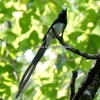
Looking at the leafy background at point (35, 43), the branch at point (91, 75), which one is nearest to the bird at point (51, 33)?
the branch at point (91, 75)

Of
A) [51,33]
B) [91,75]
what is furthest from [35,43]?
[91,75]

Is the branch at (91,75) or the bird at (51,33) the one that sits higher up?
the bird at (51,33)

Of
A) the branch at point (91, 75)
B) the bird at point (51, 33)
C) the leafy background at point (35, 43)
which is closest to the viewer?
the branch at point (91, 75)

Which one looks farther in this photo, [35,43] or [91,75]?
[35,43]

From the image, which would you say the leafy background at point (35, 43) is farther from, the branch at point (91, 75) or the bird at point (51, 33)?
the branch at point (91, 75)

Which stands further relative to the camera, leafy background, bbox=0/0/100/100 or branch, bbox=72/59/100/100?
leafy background, bbox=0/0/100/100

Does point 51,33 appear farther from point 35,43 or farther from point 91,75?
point 35,43

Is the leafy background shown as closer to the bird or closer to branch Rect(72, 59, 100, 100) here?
the bird

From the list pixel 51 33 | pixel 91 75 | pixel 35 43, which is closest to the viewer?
pixel 91 75

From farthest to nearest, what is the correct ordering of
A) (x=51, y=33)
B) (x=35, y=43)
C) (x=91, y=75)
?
(x=35, y=43) → (x=51, y=33) → (x=91, y=75)

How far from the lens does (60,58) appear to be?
246 centimetres

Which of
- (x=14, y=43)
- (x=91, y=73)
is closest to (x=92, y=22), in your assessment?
(x=14, y=43)

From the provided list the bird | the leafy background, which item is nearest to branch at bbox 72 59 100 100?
the bird

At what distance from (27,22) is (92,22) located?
468 millimetres
